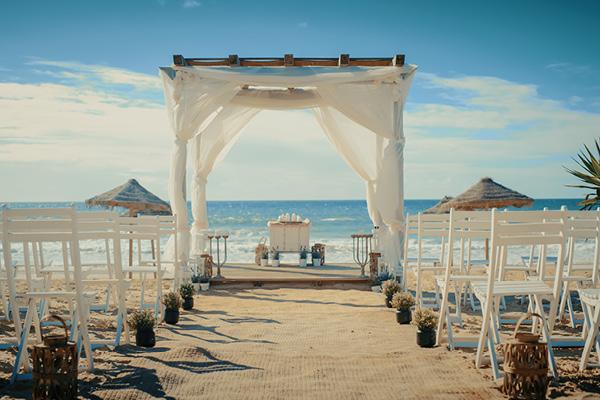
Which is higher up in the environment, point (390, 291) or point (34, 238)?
point (34, 238)

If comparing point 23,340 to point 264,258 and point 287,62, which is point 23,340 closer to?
point 287,62

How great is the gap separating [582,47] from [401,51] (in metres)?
8.90

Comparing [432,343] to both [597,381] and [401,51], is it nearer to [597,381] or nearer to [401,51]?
[597,381]

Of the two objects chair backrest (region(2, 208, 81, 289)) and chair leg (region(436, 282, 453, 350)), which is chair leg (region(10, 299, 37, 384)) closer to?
chair backrest (region(2, 208, 81, 289))

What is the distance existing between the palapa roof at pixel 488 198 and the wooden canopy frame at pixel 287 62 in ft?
8.39

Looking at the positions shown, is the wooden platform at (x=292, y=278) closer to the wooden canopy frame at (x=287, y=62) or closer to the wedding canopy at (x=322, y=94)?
the wedding canopy at (x=322, y=94)

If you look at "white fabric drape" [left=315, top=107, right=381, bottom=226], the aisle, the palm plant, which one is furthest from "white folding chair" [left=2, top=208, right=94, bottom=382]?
"white fabric drape" [left=315, top=107, right=381, bottom=226]

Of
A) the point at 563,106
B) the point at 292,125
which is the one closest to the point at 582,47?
the point at 563,106

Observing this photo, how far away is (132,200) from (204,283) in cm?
224

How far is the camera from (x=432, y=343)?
193 inches

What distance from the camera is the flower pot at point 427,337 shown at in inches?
192

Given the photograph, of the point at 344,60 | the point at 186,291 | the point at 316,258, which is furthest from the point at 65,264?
the point at 316,258

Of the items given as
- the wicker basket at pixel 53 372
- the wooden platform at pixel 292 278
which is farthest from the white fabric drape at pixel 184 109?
the wicker basket at pixel 53 372

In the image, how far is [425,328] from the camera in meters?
4.86
